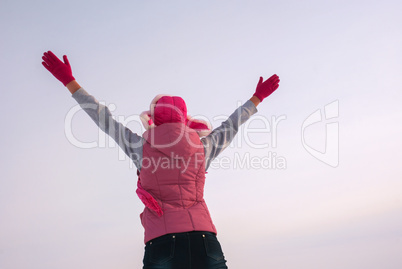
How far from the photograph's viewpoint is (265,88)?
4.10 meters

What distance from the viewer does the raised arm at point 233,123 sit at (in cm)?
344

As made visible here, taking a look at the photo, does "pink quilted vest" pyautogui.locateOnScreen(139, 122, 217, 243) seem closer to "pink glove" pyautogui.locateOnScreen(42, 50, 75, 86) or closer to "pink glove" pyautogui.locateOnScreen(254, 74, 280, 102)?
"pink glove" pyautogui.locateOnScreen(42, 50, 75, 86)

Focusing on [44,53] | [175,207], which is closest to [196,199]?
[175,207]

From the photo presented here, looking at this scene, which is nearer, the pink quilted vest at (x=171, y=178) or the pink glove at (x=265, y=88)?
the pink quilted vest at (x=171, y=178)

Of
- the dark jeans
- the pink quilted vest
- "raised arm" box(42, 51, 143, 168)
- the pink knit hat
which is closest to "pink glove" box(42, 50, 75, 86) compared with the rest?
"raised arm" box(42, 51, 143, 168)

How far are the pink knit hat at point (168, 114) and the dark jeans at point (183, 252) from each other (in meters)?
0.92

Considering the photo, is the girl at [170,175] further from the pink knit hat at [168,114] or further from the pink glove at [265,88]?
the pink glove at [265,88]

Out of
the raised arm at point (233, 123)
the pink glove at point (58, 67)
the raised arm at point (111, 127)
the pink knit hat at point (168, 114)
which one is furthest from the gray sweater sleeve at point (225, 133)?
the pink glove at point (58, 67)

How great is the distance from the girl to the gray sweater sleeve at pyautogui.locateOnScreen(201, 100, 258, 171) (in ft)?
0.04

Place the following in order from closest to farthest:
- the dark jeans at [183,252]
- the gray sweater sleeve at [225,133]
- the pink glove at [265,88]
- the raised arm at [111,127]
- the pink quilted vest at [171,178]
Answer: the dark jeans at [183,252], the pink quilted vest at [171,178], the raised arm at [111,127], the gray sweater sleeve at [225,133], the pink glove at [265,88]

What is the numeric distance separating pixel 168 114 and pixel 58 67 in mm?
1111

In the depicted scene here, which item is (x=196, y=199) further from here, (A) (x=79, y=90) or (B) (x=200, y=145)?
(A) (x=79, y=90)

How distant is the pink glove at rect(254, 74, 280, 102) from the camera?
408cm

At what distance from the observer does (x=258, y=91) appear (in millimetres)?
4090
